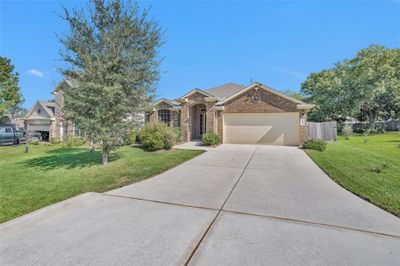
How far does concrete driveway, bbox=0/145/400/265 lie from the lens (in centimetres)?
244

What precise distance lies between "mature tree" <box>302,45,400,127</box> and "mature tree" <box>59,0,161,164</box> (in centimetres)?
2851

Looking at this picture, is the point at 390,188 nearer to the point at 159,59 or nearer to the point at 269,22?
the point at 159,59

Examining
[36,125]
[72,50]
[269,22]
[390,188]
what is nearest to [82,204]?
[72,50]

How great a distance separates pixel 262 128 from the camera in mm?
14383

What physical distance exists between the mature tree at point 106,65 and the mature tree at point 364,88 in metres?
28.5

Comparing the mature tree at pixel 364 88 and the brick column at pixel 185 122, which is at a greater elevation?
the mature tree at pixel 364 88

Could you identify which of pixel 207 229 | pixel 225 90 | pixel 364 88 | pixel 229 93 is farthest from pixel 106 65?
pixel 364 88

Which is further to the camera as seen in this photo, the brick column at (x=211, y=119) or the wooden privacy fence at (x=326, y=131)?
the wooden privacy fence at (x=326, y=131)

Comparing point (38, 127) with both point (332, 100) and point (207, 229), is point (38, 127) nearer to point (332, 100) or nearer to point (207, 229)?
point (207, 229)

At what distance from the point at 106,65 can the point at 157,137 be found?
5345mm

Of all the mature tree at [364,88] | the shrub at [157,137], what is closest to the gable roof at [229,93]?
the shrub at [157,137]

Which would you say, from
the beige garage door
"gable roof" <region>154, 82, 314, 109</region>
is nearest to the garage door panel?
"gable roof" <region>154, 82, 314, 109</region>

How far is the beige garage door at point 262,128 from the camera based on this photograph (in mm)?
13859

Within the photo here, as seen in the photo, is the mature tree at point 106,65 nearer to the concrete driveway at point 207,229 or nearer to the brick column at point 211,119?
the concrete driveway at point 207,229
